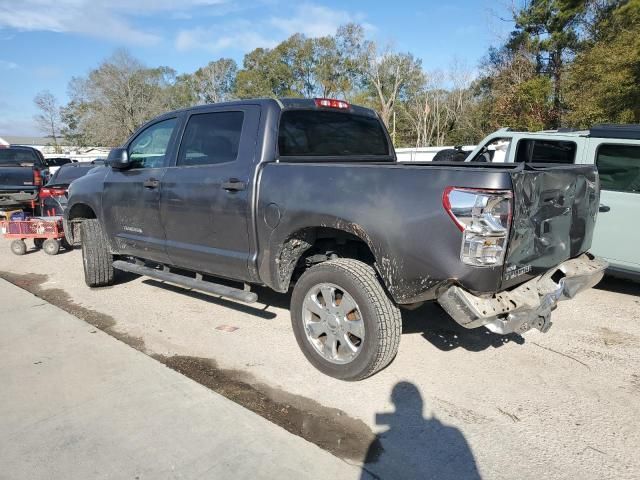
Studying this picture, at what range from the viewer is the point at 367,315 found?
10.6ft

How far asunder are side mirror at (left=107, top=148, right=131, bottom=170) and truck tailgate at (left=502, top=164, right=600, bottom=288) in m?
3.91

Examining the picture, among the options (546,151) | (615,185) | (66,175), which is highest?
(546,151)

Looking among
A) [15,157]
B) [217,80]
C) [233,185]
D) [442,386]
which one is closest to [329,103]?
[233,185]

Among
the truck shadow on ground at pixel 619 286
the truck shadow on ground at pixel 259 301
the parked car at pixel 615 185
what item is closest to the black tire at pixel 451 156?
the parked car at pixel 615 185

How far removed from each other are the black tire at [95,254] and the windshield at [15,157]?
7.58 metres

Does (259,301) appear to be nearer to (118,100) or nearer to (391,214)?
(391,214)

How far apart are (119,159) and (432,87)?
4382cm

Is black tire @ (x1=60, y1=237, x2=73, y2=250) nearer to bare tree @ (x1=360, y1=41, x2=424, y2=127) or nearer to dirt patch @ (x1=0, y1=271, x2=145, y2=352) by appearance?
dirt patch @ (x1=0, y1=271, x2=145, y2=352)

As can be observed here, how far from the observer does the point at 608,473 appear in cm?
254

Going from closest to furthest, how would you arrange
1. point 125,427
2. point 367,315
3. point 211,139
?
point 125,427 < point 367,315 < point 211,139

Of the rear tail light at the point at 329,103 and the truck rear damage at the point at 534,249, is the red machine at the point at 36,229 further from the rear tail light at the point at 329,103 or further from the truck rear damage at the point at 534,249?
the truck rear damage at the point at 534,249

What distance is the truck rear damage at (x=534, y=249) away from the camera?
2.75m

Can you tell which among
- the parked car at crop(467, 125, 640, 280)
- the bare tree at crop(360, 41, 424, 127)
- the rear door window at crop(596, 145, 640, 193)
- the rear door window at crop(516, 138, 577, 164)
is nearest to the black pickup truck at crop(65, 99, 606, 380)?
the parked car at crop(467, 125, 640, 280)

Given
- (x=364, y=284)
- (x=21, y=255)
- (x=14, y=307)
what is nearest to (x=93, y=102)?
(x=21, y=255)
